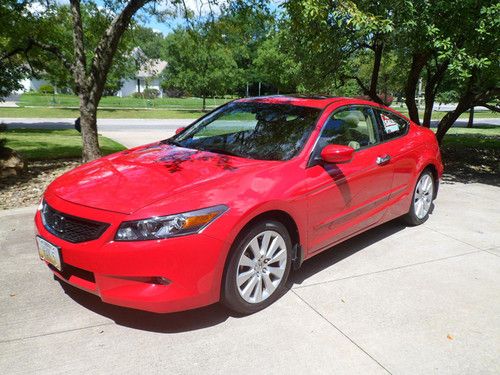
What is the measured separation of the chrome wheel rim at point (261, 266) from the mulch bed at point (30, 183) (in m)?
4.28

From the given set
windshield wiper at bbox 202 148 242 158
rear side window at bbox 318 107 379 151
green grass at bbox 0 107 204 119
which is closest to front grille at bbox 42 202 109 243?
windshield wiper at bbox 202 148 242 158

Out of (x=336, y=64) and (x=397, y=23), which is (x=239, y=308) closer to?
(x=397, y=23)

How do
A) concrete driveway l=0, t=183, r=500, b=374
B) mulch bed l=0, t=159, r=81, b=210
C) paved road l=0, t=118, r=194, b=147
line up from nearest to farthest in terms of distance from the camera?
concrete driveway l=0, t=183, r=500, b=374 → mulch bed l=0, t=159, r=81, b=210 → paved road l=0, t=118, r=194, b=147

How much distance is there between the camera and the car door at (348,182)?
11.9 feet

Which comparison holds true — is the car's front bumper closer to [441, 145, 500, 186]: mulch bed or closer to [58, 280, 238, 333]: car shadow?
[58, 280, 238, 333]: car shadow

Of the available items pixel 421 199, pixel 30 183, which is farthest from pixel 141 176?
pixel 30 183

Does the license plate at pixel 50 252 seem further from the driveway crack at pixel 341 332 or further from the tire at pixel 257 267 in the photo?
the driveway crack at pixel 341 332

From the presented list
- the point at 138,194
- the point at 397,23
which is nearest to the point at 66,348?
the point at 138,194

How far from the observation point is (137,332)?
299 centimetres

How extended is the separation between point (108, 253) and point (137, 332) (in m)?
0.66

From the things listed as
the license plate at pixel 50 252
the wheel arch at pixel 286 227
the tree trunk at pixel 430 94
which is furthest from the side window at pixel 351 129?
the tree trunk at pixel 430 94

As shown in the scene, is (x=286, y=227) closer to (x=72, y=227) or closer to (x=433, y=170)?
(x=72, y=227)

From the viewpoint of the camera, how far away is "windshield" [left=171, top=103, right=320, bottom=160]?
3756 millimetres

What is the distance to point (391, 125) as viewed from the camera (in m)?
4.83
